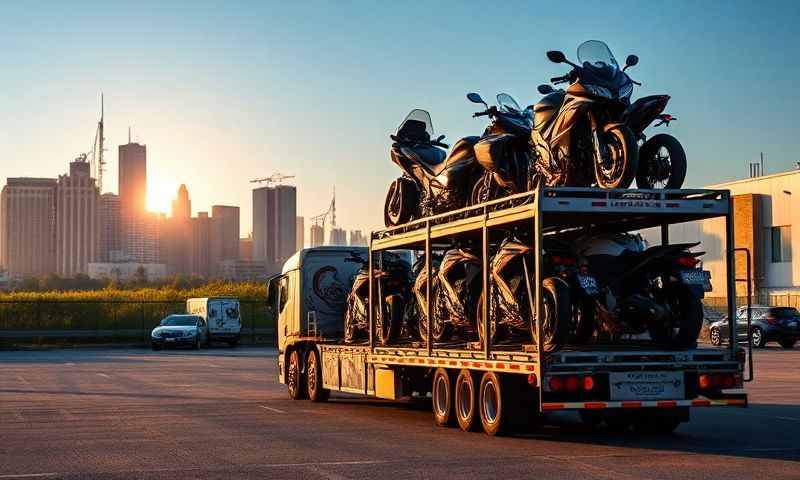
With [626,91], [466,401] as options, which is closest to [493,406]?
[466,401]

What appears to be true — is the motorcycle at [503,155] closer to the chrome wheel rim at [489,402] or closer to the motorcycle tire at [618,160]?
the motorcycle tire at [618,160]

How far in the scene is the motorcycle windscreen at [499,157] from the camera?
16.2 m

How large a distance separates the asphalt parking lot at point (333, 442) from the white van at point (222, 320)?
3060cm

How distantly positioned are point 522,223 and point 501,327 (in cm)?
148

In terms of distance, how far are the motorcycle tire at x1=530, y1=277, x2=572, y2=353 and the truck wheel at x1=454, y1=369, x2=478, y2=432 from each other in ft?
6.06

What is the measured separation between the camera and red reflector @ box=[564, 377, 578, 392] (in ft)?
43.9

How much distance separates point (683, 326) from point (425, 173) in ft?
18.7

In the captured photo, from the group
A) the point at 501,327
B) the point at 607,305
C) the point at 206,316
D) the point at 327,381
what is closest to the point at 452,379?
the point at 501,327

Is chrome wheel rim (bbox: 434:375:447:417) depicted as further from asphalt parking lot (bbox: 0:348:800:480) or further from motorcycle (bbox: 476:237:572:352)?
motorcycle (bbox: 476:237:572:352)

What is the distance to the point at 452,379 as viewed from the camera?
16016 mm

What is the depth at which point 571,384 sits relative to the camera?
13.4 m

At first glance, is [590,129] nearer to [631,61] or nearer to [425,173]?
[631,61]

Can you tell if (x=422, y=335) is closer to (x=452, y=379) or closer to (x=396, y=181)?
(x=452, y=379)

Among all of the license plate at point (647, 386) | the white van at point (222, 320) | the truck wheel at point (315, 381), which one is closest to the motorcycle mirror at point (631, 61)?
the license plate at point (647, 386)
